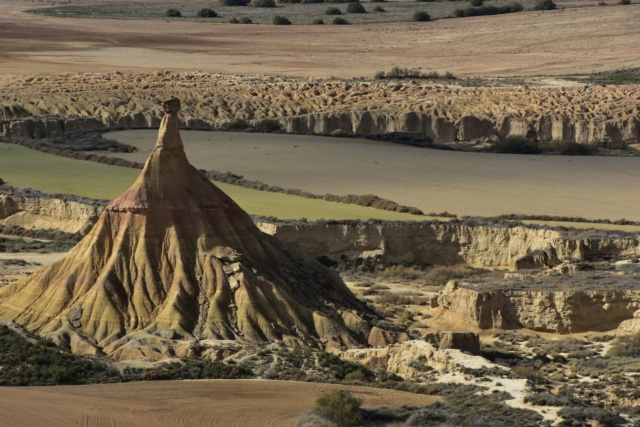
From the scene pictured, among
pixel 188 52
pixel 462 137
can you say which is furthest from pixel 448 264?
pixel 188 52

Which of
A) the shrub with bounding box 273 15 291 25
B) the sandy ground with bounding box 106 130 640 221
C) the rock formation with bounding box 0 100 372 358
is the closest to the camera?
the rock formation with bounding box 0 100 372 358

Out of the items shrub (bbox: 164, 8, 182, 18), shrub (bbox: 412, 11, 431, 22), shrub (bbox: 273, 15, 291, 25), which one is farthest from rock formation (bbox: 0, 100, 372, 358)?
shrub (bbox: 164, 8, 182, 18)

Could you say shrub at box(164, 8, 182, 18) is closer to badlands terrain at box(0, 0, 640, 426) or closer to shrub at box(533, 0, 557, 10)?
shrub at box(533, 0, 557, 10)

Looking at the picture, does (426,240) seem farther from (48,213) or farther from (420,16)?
(420,16)

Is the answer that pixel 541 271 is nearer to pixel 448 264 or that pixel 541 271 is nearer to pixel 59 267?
pixel 448 264

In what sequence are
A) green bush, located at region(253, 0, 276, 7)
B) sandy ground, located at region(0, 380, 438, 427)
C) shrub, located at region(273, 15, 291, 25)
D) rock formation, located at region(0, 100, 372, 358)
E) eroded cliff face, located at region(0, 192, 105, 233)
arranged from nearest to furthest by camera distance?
sandy ground, located at region(0, 380, 438, 427), rock formation, located at region(0, 100, 372, 358), eroded cliff face, located at region(0, 192, 105, 233), shrub, located at region(273, 15, 291, 25), green bush, located at region(253, 0, 276, 7)

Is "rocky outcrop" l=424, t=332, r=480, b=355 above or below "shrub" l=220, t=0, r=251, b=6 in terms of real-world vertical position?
above
